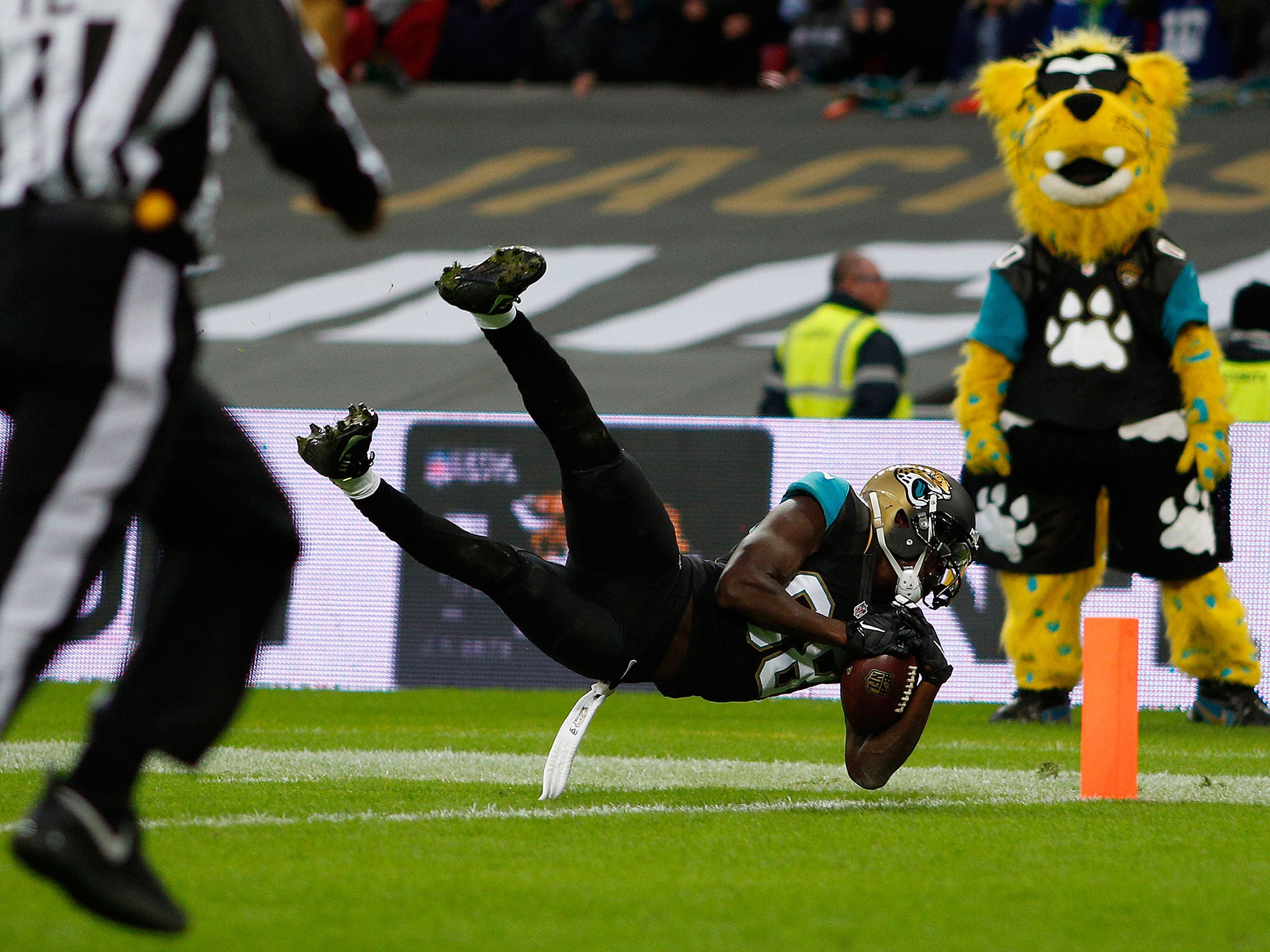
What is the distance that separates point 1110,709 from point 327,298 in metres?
8.88

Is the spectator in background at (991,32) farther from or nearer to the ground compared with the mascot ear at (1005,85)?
nearer to the ground

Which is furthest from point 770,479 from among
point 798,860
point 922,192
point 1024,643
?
point 922,192

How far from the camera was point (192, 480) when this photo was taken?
277cm

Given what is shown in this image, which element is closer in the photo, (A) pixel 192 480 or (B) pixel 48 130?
(B) pixel 48 130

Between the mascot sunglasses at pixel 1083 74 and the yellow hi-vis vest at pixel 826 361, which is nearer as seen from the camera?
the mascot sunglasses at pixel 1083 74

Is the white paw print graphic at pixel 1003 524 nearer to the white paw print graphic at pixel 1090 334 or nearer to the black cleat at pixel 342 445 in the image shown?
the white paw print graphic at pixel 1090 334

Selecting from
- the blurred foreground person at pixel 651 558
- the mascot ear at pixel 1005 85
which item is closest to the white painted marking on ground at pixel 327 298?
the mascot ear at pixel 1005 85

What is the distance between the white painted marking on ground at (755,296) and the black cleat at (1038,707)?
4.32 metres

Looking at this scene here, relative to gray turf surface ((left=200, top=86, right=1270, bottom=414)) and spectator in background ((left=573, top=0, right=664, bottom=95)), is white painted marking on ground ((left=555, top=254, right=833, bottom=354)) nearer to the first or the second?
gray turf surface ((left=200, top=86, right=1270, bottom=414))

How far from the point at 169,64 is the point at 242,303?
10.1m

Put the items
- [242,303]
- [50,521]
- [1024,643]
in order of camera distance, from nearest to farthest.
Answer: [50,521], [1024,643], [242,303]

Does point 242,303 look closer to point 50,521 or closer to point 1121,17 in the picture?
point 1121,17

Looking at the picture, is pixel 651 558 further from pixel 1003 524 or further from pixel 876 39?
pixel 876 39

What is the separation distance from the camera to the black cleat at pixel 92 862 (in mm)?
2537
